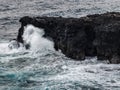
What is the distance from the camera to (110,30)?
33.5 metres

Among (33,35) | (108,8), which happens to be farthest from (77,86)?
(108,8)

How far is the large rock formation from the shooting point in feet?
109

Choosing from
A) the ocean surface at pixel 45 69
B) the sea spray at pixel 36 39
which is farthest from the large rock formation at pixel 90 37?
the sea spray at pixel 36 39

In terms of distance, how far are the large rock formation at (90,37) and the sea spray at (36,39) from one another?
4.04ft

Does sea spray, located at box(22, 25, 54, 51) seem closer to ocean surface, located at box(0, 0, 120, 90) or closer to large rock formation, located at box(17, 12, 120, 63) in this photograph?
ocean surface, located at box(0, 0, 120, 90)

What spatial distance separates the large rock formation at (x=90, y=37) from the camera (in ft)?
109

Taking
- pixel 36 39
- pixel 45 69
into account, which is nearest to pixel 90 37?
pixel 45 69

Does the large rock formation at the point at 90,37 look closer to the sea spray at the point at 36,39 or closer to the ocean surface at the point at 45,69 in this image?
the ocean surface at the point at 45,69

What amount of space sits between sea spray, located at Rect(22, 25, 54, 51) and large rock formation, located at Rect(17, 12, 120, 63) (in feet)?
4.04

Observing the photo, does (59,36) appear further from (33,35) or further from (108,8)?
(108,8)

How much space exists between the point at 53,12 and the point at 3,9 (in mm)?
9513

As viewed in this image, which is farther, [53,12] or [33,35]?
[53,12]

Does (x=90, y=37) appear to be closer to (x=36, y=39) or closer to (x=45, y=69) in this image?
(x=45, y=69)

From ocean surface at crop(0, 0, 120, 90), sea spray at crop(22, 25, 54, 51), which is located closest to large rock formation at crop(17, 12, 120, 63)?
ocean surface at crop(0, 0, 120, 90)
